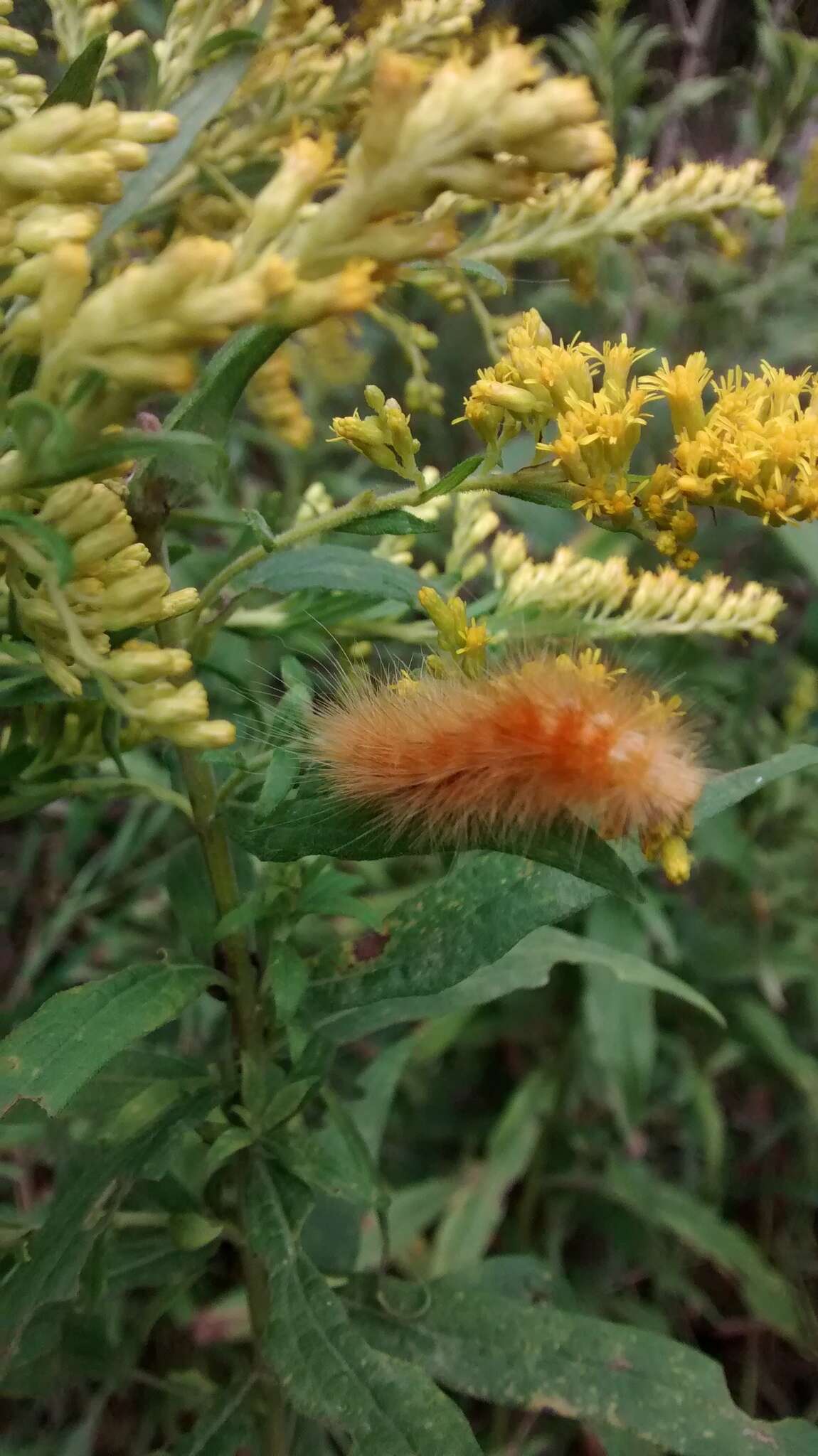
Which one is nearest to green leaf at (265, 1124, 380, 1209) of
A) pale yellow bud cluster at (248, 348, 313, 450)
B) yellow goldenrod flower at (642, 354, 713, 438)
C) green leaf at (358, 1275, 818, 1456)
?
green leaf at (358, 1275, 818, 1456)

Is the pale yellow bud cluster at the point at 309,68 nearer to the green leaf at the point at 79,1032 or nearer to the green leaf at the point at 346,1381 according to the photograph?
the green leaf at the point at 79,1032

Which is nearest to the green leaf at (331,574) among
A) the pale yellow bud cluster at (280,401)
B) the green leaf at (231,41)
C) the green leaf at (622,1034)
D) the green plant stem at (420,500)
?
the green plant stem at (420,500)

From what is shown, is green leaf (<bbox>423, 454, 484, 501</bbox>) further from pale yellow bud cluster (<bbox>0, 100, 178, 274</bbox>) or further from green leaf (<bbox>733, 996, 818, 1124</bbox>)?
green leaf (<bbox>733, 996, 818, 1124</bbox>)

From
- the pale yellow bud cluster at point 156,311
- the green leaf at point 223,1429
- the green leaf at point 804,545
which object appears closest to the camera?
the pale yellow bud cluster at point 156,311

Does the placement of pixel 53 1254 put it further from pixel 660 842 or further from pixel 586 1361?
pixel 660 842

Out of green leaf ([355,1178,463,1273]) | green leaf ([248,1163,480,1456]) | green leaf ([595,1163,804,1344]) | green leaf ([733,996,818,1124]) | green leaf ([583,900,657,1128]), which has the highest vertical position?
green leaf ([248,1163,480,1456])

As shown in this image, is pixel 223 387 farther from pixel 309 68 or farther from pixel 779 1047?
pixel 779 1047

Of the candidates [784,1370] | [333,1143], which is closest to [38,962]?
[333,1143]
